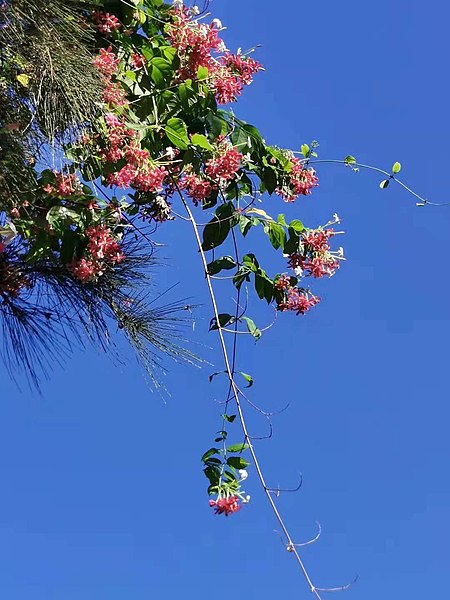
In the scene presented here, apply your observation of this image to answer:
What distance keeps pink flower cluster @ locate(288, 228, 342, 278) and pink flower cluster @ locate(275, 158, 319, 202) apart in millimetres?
114

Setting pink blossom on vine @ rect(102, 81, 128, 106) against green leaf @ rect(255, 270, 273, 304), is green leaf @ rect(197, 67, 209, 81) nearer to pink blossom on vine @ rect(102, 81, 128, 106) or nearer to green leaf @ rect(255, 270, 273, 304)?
pink blossom on vine @ rect(102, 81, 128, 106)

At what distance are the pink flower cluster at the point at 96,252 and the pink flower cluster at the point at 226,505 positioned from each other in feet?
1.61

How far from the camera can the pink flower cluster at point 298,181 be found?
2049mm

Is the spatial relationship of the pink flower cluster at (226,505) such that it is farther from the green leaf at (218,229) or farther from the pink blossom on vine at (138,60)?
the pink blossom on vine at (138,60)

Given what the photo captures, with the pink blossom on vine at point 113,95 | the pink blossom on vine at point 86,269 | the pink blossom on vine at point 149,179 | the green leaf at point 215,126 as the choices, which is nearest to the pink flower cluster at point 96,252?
the pink blossom on vine at point 86,269

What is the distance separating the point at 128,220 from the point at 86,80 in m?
0.39

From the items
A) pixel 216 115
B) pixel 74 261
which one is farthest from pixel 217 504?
pixel 216 115

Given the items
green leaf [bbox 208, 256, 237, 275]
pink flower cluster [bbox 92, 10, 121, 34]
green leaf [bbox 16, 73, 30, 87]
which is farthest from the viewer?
green leaf [bbox 208, 256, 237, 275]

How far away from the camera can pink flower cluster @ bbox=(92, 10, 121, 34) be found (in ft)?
5.63

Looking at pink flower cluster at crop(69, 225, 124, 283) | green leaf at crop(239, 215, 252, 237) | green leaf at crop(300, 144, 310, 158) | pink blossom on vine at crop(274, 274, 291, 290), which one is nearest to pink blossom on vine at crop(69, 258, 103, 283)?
pink flower cluster at crop(69, 225, 124, 283)

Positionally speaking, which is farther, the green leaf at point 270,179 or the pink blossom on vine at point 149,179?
the green leaf at point 270,179

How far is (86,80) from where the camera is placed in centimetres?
147

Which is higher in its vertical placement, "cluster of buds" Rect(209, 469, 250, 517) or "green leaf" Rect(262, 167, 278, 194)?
"green leaf" Rect(262, 167, 278, 194)

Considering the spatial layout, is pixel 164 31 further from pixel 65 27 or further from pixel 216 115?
pixel 65 27
